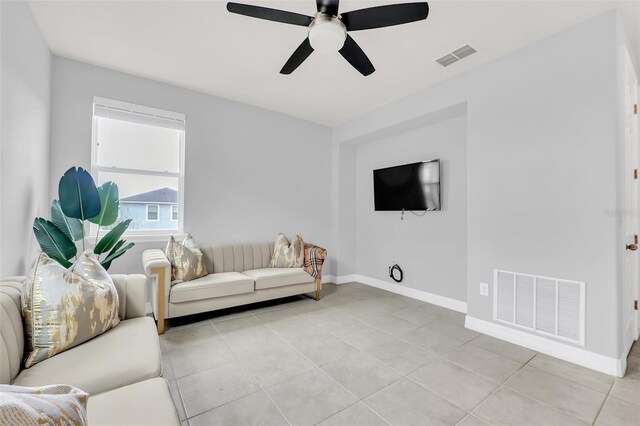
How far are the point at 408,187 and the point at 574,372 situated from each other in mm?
2605

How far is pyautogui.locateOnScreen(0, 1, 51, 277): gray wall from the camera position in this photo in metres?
1.86

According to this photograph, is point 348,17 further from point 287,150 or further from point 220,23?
point 287,150

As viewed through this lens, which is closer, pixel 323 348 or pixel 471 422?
→ pixel 471 422

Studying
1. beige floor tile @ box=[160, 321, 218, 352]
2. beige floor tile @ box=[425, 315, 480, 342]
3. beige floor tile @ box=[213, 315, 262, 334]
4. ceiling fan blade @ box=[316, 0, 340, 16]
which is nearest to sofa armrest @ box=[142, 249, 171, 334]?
beige floor tile @ box=[160, 321, 218, 352]

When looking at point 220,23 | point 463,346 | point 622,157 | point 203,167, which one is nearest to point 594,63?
point 622,157

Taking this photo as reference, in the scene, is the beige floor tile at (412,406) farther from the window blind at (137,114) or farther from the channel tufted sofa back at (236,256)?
the window blind at (137,114)

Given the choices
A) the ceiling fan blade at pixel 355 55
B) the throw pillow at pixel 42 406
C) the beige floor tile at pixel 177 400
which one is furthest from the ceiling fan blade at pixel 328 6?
the beige floor tile at pixel 177 400

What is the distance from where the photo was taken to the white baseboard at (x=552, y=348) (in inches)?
86.4

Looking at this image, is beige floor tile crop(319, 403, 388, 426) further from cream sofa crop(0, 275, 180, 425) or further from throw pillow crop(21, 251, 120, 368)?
throw pillow crop(21, 251, 120, 368)

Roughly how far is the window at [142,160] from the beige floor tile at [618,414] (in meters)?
4.24

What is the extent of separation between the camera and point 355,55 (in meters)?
2.18

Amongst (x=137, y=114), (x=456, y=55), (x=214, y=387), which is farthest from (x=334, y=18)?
(x=137, y=114)

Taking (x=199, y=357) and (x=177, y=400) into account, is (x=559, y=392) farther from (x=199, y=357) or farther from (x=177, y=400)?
(x=199, y=357)

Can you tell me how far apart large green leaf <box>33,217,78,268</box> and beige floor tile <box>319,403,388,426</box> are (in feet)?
8.08
